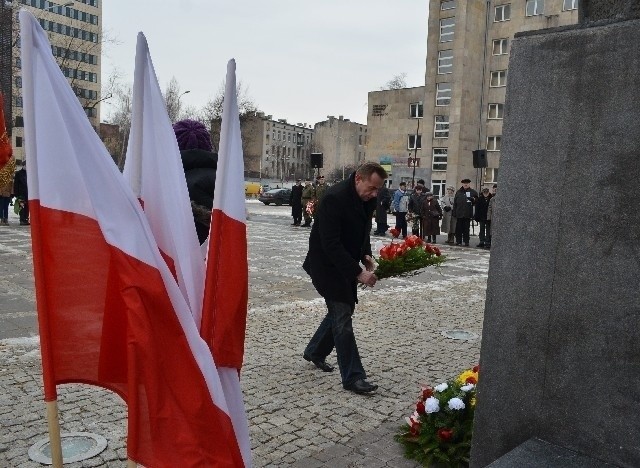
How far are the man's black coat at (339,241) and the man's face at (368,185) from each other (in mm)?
52

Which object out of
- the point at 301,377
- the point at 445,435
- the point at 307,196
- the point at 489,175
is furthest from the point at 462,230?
the point at 489,175

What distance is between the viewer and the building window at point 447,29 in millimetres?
52156

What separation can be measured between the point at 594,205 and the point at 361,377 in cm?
287

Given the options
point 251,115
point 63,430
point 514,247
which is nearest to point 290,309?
point 63,430

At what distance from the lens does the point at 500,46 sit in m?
51.5

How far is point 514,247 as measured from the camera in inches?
122

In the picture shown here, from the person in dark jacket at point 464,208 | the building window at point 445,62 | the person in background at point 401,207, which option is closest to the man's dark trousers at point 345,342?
the person in dark jacket at point 464,208

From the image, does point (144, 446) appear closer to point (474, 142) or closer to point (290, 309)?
point (290, 309)

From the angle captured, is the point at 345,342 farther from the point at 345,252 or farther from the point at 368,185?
the point at 368,185

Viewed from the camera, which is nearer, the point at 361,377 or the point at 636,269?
the point at 636,269

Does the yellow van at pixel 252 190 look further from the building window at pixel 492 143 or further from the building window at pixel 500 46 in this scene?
the building window at pixel 500 46

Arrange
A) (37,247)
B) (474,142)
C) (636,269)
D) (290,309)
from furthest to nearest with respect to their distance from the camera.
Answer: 1. (474,142)
2. (290,309)
3. (636,269)
4. (37,247)

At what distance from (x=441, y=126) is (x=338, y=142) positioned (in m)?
52.8

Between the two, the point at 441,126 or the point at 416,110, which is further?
the point at 416,110
